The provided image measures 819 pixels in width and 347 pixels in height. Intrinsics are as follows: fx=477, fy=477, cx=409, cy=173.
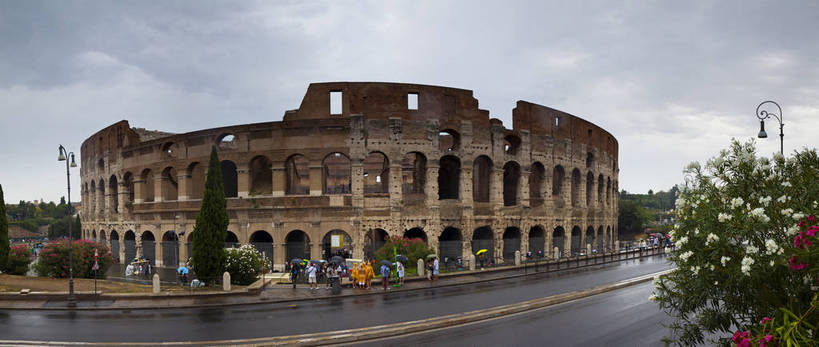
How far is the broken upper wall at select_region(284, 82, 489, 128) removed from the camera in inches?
1330

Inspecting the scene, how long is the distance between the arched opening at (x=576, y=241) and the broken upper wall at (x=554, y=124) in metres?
8.40

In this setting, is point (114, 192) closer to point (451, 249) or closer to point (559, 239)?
point (451, 249)

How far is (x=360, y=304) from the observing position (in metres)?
19.3

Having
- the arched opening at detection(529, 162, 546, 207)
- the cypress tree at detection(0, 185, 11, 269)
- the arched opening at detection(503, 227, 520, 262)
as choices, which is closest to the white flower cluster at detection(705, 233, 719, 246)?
the arched opening at detection(503, 227, 520, 262)

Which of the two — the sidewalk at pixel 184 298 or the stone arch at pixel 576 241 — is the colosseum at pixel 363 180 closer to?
the stone arch at pixel 576 241

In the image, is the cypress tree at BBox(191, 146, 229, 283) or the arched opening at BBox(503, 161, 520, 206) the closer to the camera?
the cypress tree at BBox(191, 146, 229, 283)

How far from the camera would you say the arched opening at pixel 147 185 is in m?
40.7

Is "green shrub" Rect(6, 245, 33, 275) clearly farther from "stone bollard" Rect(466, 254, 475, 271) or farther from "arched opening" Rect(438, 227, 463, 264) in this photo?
"stone bollard" Rect(466, 254, 475, 271)

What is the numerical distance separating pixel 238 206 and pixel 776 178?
32.3 metres

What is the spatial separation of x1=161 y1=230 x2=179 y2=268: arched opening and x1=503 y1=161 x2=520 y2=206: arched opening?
26.9 meters

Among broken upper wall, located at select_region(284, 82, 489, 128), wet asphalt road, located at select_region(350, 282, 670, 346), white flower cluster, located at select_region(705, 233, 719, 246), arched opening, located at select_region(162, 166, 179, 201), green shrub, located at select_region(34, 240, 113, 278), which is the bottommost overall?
wet asphalt road, located at select_region(350, 282, 670, 346)

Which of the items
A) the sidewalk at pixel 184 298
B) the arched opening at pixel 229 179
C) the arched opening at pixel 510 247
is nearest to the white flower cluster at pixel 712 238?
the sidewalk at pixel 184 298

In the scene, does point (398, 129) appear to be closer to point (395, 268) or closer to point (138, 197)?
point (395, 268)

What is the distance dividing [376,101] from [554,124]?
55.2 ft
